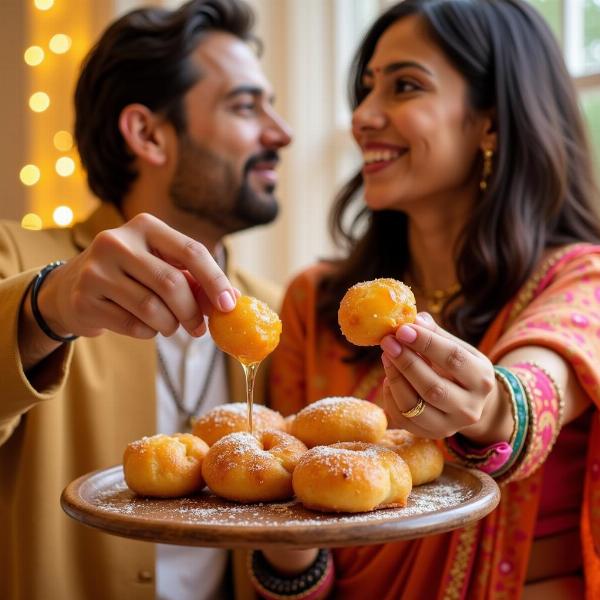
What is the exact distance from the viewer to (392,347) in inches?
35.7

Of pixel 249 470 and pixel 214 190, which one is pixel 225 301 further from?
pixel 214 190

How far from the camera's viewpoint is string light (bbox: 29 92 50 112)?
308cm

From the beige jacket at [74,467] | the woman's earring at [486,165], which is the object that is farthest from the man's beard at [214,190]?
the woman's earring at [486,165]

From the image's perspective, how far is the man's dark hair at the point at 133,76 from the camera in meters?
2.03

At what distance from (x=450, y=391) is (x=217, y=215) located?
1.19 meters

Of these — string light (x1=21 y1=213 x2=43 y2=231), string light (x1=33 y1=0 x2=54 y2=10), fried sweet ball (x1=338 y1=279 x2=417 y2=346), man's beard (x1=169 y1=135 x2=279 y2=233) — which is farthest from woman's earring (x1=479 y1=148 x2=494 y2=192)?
string light (x1=33 y1=0 x2=54 y2=10)

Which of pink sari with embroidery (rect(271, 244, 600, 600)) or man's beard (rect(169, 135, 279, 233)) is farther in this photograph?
man's beard (rect(169, 135, 279, 233))

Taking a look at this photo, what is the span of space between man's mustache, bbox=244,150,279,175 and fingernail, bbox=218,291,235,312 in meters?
1.12

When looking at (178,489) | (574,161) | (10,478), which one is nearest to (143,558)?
(10,478)

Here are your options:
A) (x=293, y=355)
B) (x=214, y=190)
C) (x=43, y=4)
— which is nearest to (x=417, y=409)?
(x=293, y=355)

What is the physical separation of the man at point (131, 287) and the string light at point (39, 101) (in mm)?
1040

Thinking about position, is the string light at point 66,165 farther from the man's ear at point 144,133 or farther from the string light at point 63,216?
the man's ear at point 144,133

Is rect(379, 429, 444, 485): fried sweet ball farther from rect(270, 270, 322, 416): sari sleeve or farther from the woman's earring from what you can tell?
the woman's earring

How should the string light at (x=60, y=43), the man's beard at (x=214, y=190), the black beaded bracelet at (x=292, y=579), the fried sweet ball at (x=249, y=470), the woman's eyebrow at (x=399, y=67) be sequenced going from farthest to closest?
the string light at (x=60, y=43) < the man's beard at (x=214, y=190) < the woman's eyebrow at (x=399, y=67) < the black beaded bracelet at (x=292, y=579) < the fried sweet ball at (x=249, y=470)
